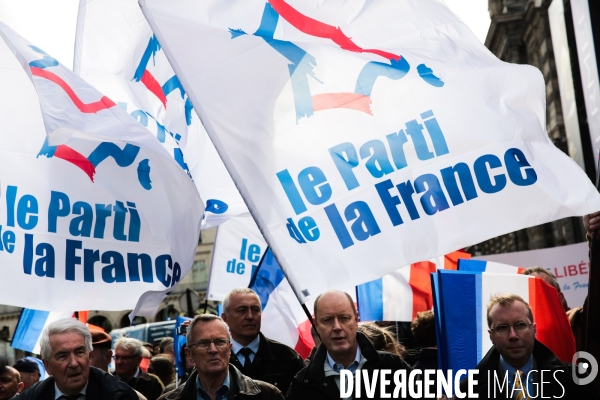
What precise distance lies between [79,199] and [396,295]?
165 inches

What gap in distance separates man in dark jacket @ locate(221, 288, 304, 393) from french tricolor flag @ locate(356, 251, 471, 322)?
2979 millimetres

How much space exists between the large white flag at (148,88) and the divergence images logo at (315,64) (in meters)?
2.05

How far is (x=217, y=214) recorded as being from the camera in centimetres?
765

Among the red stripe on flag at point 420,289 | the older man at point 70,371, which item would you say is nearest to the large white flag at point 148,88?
the older man at point 70,371

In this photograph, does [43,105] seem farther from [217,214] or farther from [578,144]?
[578,144]

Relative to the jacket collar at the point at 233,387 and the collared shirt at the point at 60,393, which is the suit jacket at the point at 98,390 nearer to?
the collared shirt at the point at 60,393

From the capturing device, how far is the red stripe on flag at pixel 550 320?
5492mm

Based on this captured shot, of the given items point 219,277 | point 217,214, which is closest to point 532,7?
point 219,277

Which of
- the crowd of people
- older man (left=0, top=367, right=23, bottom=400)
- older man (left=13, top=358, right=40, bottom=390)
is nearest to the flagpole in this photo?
the crowd of people

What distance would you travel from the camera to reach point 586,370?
4.61 meters

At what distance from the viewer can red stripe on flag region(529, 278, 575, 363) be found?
5.49 meters

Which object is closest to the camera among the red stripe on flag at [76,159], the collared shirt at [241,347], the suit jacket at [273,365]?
the suit jacket at [273,365]

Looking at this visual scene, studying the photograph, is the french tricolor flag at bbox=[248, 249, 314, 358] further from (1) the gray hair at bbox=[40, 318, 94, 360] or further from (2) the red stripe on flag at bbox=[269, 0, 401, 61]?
(1) the gray hair at bbox=[40, 318, 94, 360]

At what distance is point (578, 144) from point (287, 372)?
19193 millimetres
